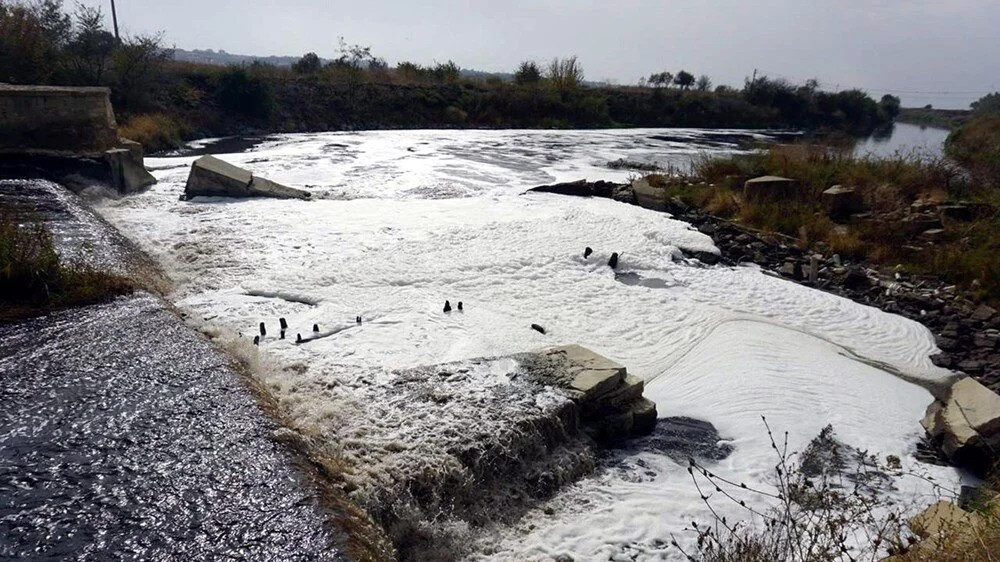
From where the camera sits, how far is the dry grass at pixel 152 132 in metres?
15.0

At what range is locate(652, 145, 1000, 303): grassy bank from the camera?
7910 mm

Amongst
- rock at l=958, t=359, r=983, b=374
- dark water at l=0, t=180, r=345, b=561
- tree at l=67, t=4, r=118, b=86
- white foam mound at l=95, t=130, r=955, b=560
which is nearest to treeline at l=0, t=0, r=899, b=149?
tree at l=67, t=4, r=118, b=86

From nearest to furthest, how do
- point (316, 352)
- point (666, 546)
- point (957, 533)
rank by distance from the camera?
point (957, 533) < point (666, 546) < point (316, 352)

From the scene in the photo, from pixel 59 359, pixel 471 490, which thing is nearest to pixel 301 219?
pixel 59 359

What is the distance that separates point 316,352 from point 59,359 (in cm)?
169

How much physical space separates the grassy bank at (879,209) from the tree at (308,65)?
23.5m

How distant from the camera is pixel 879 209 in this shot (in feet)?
32.0

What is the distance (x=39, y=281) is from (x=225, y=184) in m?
5.76

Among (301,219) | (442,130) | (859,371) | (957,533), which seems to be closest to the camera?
(957,533)

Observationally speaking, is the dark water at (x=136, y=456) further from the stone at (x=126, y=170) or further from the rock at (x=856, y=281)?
the rock at (x=856, y=281)

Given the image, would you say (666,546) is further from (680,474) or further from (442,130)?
(442,130)

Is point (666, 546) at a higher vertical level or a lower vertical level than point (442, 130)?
lower

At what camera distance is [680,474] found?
3.89 meters

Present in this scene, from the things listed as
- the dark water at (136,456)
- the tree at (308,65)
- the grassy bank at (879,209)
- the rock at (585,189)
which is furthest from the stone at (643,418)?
the tree at (308,65)
